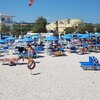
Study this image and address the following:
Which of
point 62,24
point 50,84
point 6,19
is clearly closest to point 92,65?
point 50,84

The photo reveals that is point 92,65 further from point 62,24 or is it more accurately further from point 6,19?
point 6,19

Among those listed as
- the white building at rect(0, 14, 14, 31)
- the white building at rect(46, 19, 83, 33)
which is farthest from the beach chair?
the white building at rect(0, 14, 14, 31)

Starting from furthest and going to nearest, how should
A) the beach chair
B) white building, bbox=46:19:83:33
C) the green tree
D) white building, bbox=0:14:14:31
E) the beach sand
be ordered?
white building, bbox=0:14:14:31
white building, bbox=46:19:83:33
the green tree
the beach chair
the beach sand

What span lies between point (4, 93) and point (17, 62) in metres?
8.29

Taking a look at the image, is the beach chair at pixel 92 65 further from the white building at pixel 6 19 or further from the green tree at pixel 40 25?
the white building at pixel 6 19

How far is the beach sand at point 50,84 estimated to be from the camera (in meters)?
9.18

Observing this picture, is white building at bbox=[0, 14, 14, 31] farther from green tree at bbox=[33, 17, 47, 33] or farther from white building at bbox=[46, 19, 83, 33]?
green tree at bbox=[33, 17, 47, 33]

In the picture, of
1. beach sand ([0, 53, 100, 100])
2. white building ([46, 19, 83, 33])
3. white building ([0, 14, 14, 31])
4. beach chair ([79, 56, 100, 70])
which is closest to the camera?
beach sand ([0, 53, 100, 100])

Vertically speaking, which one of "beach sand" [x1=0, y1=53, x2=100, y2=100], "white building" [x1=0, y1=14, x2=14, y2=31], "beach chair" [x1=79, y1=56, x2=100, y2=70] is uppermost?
"white building" [x1=0, y1=14, x2=14, y2=31]

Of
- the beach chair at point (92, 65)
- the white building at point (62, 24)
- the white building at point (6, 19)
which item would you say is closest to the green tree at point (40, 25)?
the white building at point (62, 24)

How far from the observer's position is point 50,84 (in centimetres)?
1105

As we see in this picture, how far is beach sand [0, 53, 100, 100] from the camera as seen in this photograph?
918cm

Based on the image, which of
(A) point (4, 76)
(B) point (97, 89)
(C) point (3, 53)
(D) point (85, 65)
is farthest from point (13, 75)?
(C) point (3, 53)

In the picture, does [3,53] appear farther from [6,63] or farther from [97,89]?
[97,89]
